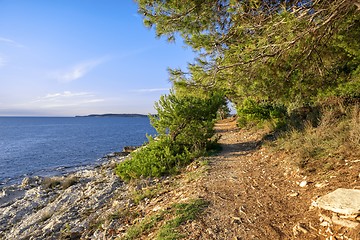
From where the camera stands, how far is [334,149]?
5777 millimetres

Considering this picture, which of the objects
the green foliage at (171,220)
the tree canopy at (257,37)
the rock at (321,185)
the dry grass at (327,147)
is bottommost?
the green foliage at (171,220)

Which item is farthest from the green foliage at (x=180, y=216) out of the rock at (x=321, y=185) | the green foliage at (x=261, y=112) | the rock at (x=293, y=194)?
the green foliage at (x=261, y=112)

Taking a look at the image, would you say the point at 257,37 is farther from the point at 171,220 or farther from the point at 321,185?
the point at 171,220

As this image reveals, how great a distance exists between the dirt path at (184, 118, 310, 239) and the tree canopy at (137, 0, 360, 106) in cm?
228

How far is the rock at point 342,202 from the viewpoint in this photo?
3361 millimetres

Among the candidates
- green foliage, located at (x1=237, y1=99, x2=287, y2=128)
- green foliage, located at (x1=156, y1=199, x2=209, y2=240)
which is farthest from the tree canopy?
green foliage, located at (x1=237, y1=99, x2=287, y2=128)

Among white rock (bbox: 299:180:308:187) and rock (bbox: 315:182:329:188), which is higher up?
rock (bbox: 315:182:329:188)

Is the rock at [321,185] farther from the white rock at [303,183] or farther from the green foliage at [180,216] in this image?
Answer: the green foliage at [180,216]

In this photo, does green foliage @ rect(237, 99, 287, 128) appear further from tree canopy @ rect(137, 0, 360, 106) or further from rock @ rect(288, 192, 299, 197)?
rock @ rect(288, 192, 299, 197)

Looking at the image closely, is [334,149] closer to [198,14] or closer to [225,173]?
[225,173]

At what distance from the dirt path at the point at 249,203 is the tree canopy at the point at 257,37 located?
228 centimetres

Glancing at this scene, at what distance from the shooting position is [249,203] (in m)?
4.68

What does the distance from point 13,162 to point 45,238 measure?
2037cm

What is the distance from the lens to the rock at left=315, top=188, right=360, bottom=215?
11.0 ft
